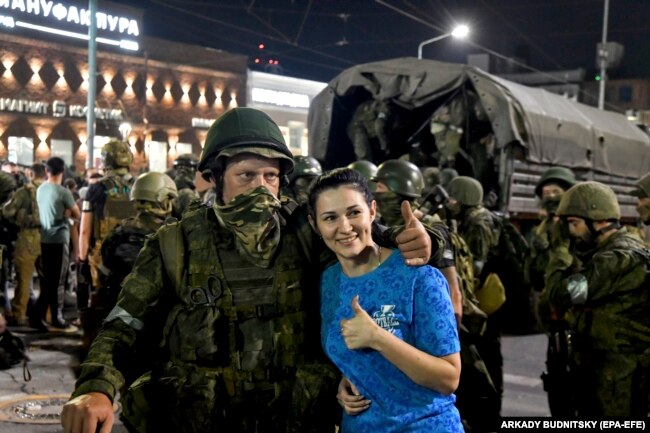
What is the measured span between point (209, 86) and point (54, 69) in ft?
33.6

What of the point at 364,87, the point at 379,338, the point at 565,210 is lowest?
the point at 379,338

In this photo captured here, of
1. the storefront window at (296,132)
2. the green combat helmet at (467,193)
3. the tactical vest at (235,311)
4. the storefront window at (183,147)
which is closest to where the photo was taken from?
the tactical vest at (235,311)

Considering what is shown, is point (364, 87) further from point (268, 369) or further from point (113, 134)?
point (113, 134)

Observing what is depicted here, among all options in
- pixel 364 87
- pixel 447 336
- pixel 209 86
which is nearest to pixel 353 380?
pixel 447 336

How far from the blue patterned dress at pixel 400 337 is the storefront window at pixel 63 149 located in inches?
1479

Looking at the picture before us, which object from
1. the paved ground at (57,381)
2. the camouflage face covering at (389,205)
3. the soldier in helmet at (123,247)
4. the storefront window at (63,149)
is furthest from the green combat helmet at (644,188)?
the storefront window at (63,149)

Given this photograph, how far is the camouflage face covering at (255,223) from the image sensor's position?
8.41 ft

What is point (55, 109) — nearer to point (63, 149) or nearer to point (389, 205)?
point (63, 149)

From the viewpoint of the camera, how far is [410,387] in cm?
239

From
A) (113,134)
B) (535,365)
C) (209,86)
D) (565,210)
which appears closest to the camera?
(565,210)

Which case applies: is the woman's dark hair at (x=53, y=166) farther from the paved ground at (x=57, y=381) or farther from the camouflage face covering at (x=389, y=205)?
the camouflage face covering at (x=389, y=205)

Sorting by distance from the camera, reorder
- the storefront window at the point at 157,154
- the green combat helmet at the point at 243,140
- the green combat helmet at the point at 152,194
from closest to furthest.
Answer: the green combat helmet at the point at 243,140
the green combat helmet at the point at 152,194
the storefront window at the point at 157,154

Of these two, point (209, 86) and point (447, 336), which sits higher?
point (209, 86)

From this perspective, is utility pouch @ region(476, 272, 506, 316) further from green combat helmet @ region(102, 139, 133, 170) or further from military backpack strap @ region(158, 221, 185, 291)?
green combat helmet @ region(102, 139, 133, 170)
